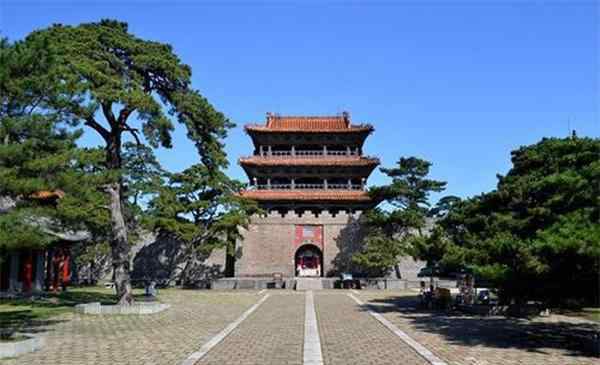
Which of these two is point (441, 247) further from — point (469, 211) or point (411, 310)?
point (469, 211)

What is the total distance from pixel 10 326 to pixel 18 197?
352 cm

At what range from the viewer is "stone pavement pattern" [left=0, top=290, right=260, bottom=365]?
9.44m

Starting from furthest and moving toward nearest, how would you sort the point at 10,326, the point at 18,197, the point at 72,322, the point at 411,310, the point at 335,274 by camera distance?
1. the point at 335,274
2. the point at 411,310
3. the point at 72,322
4. the point at 10,326
5. the point at 18,197

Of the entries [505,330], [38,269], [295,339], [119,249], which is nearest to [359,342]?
[295,339]

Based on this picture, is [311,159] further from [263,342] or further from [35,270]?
[263,342]

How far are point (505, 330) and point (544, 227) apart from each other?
3302 mm

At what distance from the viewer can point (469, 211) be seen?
16.2 meters

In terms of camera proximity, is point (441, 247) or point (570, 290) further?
point (441, 247)

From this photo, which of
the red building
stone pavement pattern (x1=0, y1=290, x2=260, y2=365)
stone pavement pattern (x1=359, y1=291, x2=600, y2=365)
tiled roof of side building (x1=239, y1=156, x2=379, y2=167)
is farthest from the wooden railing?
stone pavement pattern (x1=359, y1=291, x2=600, y2=365)

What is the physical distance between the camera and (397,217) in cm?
3534

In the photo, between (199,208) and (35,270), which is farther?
(199,208)

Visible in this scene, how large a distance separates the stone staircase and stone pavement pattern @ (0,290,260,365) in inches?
538

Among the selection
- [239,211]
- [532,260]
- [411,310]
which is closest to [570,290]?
[532,260]

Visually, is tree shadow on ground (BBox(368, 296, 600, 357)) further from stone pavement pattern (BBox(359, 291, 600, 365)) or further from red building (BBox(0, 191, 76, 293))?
red building (BBox(0, 191, 76, 293))
